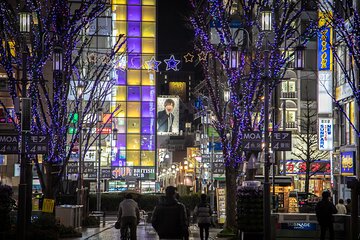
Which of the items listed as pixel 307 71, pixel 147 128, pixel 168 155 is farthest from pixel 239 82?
pixel 168 155

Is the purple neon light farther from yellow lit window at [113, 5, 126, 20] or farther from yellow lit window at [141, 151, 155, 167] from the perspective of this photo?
yellow lit window at [113, 5, 126, 20]

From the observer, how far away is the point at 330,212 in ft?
79.8

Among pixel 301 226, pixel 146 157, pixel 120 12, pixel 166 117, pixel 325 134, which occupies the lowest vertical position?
pixel 301 226

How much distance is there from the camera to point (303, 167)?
6756cm

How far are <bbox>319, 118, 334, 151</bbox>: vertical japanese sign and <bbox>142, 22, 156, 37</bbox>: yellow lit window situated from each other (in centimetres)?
4355

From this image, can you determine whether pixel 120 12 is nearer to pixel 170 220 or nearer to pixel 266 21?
pixel 266 21

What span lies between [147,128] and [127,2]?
607 inches

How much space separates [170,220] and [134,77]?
254ft

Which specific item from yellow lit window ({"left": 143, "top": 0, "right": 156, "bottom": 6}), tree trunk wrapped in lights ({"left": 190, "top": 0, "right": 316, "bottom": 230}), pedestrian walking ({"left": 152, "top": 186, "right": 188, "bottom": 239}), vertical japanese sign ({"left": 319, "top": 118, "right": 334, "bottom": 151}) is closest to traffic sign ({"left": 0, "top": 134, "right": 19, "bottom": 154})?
tree trunk wrapped in lights ({"left": 190, "top": 0, "right": 316, "bottom": 230})

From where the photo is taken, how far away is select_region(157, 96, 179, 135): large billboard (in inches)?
3669

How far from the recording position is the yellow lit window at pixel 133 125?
89.8 m

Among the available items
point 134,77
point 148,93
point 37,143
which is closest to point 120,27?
point 134,77

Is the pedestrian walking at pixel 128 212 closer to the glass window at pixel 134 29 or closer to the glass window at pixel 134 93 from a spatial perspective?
the glass window at pixel 134 93

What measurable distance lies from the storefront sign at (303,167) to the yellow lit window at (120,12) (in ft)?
105
